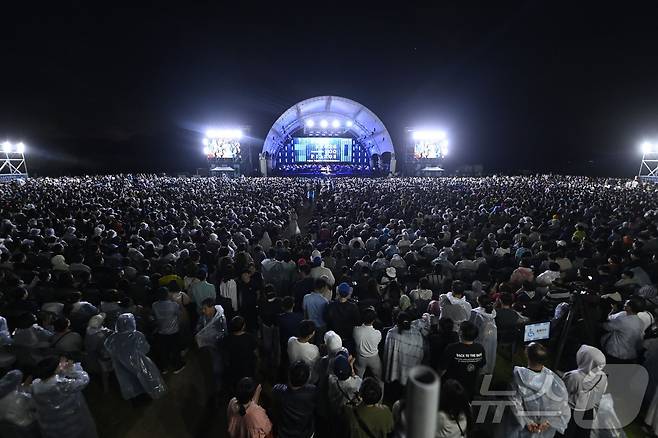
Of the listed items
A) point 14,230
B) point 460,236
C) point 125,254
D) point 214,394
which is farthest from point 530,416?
point 14,230

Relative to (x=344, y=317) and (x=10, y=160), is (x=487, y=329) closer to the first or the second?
(x=344, y=317)

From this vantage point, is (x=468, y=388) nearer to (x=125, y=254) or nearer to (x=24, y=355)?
(x=24, y=355)

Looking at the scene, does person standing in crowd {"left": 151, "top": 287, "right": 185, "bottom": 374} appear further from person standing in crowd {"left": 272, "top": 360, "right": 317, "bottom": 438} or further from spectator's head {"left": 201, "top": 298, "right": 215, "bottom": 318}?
person standing in crowd {"left": 272, "top": 360, "right": 317, "bottom": 438}

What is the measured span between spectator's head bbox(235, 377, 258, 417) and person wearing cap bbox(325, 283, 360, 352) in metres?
1.75

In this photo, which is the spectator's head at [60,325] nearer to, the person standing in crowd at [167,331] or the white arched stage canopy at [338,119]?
the person standing in crowd at [167,331]

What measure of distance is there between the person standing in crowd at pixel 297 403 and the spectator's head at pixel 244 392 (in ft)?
1.02

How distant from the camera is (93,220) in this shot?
401 inches

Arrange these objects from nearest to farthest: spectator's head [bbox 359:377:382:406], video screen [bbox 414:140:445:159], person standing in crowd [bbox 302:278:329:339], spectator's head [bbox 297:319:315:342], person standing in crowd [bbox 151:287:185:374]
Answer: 1. spectator's head [bbox 359:377:382:406]
2. spectator's head [bbox 297:319:315:342]
3. person standing in crowd [bbox 151:287:185:374]
4. person standing in crowd [bbox 302:278:329:339]
5. video screen [bbox 414:140:445:159]

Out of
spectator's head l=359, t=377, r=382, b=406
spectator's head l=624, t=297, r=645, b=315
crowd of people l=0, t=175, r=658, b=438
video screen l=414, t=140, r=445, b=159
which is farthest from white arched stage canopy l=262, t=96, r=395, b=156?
spectator's head l=359, t=377, r=382, b=406

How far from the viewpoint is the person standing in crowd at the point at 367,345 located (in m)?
3.79

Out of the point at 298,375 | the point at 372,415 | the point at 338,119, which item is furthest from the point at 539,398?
the point at 338,119

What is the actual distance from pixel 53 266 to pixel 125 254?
3.90 ft

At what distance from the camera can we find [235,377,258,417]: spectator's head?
2672mm

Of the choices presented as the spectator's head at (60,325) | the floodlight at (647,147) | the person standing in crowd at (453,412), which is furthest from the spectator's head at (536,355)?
the floodlight at (647,147)
